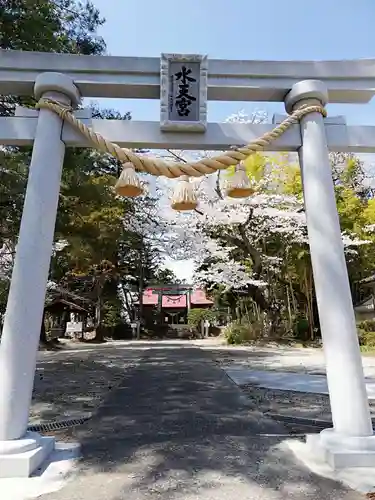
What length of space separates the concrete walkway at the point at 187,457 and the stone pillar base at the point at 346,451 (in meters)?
0.20

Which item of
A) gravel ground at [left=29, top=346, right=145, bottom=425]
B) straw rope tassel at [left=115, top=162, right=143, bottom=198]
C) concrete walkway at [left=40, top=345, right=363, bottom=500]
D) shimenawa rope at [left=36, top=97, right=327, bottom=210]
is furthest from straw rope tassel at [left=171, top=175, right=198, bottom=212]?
gravel ground at [left=29, top=346, right=145, bottom=425]

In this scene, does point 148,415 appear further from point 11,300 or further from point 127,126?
point 127,126

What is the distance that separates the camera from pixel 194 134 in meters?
3.41

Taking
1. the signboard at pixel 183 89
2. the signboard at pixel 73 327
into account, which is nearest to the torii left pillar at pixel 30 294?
the signboard at pixel 183 89

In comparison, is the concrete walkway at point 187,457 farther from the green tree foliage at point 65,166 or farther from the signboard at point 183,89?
the green tree foliage at point 65,166

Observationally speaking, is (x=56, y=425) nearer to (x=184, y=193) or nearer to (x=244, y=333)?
(x=184, y=193)

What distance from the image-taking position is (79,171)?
7.42 meters

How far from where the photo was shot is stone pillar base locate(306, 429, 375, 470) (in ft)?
8.85

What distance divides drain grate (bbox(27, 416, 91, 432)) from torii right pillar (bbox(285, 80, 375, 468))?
233 centimetres

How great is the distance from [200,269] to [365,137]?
1506 centimetres

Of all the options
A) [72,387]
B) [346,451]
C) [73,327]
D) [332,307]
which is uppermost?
[73,327]

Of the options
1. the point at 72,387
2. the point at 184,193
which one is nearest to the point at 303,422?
the point at 184,193

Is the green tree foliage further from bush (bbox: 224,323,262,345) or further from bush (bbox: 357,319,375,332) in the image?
bush (bbox: 357,319,375,332)

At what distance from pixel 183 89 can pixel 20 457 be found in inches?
117
